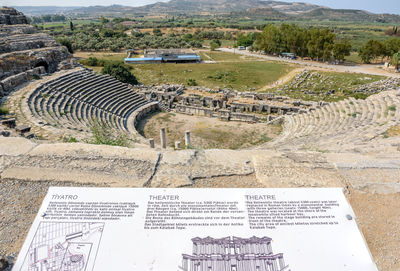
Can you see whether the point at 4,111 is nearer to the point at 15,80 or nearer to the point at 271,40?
the point at 15,80

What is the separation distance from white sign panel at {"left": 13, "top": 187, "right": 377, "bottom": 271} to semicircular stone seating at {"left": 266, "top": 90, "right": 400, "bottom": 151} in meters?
8.37

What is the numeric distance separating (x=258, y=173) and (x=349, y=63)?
56258mm

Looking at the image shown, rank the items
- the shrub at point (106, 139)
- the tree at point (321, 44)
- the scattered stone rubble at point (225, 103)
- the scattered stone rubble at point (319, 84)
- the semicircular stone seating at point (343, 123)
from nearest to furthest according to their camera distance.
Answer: the shrub at point (106, 139)
the semicircular stone seating at point (343, 123)
the scattered stone rubble at point (225, 103)
the scattered stone rubble at point (319, 84)
the tree at point (321, 44)

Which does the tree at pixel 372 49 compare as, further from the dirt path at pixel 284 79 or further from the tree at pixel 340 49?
the dirt path at pixel 284 79

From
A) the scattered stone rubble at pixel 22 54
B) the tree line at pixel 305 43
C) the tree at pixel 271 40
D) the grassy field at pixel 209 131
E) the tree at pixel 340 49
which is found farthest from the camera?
the tree at pixel 271 40

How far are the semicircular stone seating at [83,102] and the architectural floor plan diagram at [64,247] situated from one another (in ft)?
40.8

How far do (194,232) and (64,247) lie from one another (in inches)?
64.2

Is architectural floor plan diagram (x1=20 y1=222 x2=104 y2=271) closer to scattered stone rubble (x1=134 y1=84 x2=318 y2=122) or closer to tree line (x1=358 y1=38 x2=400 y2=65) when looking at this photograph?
scattered stone rubble (x1=134 y1=84 x2=318 y2=122)

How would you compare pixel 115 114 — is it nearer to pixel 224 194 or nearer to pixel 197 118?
pixel 197 118

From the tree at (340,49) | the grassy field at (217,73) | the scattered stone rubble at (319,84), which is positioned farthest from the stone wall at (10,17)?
the tree at (340,49)

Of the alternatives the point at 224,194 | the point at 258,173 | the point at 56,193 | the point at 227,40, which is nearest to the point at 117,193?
the point at 56,193

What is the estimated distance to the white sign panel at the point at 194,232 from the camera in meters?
2.92

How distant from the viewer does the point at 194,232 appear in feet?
10.4

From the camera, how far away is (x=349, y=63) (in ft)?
164
